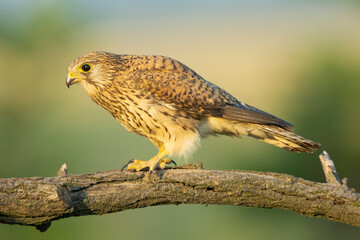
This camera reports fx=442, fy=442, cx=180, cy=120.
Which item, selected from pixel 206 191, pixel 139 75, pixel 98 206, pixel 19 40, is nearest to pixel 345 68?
pixel 139 75

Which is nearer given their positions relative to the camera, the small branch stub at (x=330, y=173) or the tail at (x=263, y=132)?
the small branch stub at (x=330, y=173)

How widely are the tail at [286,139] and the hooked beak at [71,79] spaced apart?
5.43 ft

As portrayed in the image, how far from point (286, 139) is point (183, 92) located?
3.21 ft

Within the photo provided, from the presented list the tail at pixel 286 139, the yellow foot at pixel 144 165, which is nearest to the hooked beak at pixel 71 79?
the yellow foot at pixel 144 165

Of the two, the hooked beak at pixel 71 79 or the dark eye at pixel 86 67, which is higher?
the dark eye at pixel 86 67

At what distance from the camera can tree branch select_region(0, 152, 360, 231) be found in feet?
8.95

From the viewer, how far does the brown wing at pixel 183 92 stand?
12.4 feet

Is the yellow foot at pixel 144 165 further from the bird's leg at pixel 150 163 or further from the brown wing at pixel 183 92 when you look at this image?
the brown wing at pixel 183 92

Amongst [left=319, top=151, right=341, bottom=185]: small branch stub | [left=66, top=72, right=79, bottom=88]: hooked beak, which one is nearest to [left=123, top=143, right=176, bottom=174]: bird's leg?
[left=66, top=72, right=79, bottom=88]: hooked beak

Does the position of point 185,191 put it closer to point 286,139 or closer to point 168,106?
point 168,106

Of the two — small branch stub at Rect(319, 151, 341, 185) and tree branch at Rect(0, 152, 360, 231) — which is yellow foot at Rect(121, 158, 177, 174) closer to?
tree branch at Rect(0, 152, 360, 231)

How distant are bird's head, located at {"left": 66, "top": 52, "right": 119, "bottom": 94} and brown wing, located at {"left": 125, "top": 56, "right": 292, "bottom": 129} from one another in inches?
7.5

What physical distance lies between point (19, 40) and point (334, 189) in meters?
12.5

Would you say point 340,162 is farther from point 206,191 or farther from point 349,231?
point 206,191
